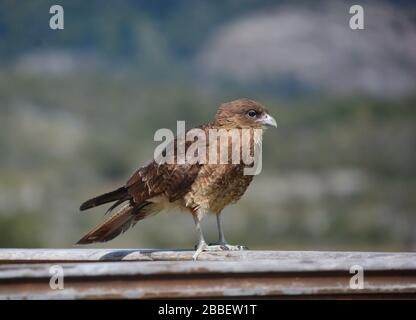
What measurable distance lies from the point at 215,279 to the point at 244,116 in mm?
2843

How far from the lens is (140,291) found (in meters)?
4.31

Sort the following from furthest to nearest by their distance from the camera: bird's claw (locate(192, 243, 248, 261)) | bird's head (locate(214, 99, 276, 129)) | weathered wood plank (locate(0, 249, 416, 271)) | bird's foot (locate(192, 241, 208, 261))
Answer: bird's head (locate(214, 99, 276, 129))
bird's claw (locate(192, 243, 248, 261))
bird's foot (locate(192, 241, 208, 261))
weathered wood plank (locate(0, 249, 416, 271))

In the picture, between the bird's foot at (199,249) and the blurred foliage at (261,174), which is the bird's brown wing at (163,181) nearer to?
the bird's foot at (199,249)

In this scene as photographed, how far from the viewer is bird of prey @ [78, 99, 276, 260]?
21.7ft

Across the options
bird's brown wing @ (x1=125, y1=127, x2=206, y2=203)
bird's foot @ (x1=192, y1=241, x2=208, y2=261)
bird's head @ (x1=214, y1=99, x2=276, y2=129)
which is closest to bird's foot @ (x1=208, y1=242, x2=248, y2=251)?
bird's foot @ (x1=192, y1=241, x2=208, y2=261)

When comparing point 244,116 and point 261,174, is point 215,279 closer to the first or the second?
point 244,116

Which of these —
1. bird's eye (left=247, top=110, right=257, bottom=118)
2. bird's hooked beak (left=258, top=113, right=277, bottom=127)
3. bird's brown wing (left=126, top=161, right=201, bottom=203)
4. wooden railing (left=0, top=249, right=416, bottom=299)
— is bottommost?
wooden railing (left=0, top=249, right=416, bottom=299)

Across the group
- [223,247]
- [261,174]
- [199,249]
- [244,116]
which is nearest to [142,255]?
[199,249]


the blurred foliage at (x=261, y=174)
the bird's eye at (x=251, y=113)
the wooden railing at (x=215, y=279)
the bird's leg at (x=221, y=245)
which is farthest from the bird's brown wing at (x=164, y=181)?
the blurred foliage at (x=261, y=174)

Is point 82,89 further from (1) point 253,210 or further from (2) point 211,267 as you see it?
(2) point 211,267

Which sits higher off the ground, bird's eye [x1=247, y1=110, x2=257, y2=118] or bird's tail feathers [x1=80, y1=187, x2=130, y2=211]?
bird's eye [x1=247, y1=110, x2=257, y2=118]

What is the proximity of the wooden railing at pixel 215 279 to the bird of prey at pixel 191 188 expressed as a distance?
1.95 meters

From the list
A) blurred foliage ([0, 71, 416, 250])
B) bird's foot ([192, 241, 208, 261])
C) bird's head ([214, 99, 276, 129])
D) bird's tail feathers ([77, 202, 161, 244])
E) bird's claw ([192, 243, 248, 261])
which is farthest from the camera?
blurred foliage ([0, 71, 416, 250])

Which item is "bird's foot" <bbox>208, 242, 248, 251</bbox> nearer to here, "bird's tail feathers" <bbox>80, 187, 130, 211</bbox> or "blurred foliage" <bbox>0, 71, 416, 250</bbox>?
"bird's tail feathers" <bbox>80, 187, 130, 211</bbox>
